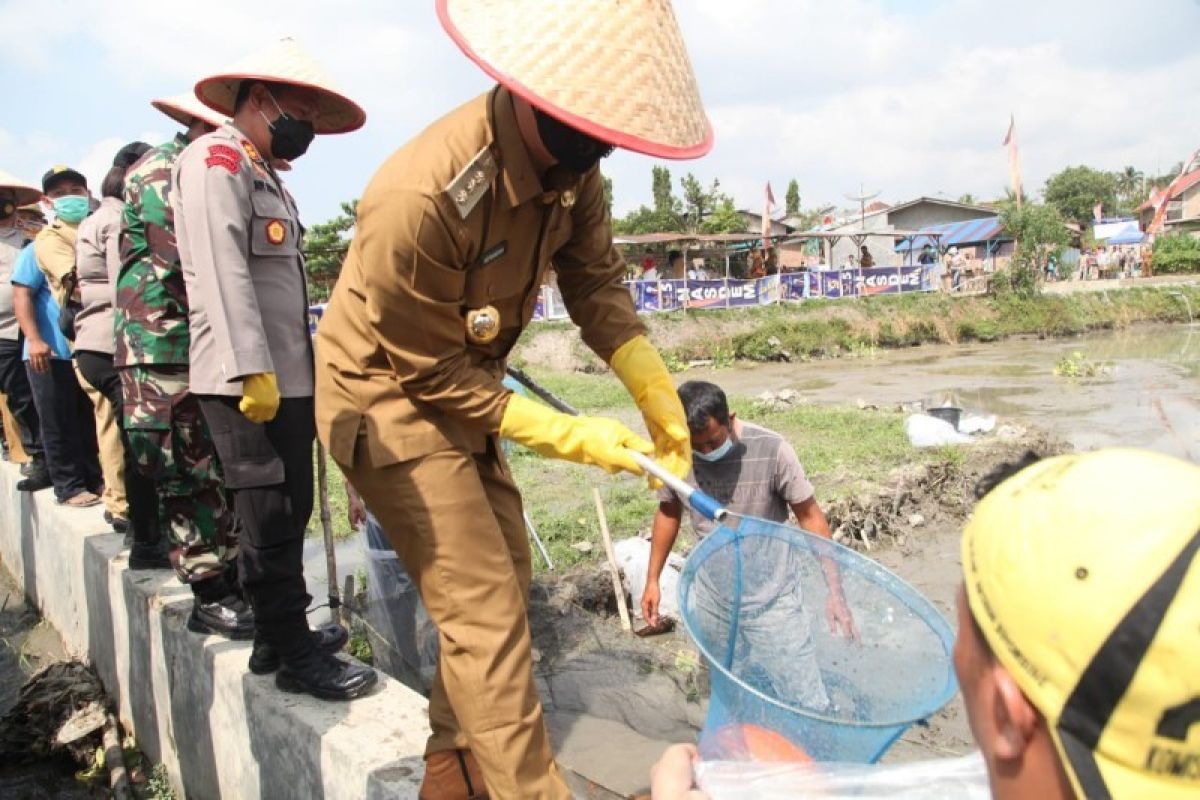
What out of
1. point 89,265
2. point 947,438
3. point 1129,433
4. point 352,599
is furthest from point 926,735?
point 1129,433

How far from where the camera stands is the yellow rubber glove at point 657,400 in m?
2.37

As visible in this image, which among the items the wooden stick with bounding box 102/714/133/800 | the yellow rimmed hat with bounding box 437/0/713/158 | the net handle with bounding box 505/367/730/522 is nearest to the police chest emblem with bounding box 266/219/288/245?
the yellow rimmed hat with bounding box 437/0/713/158

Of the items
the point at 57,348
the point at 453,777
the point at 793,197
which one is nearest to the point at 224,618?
the point at 453,777

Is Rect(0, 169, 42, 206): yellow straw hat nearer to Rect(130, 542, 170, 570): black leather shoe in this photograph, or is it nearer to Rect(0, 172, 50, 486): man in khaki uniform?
Rect(0, 172, 50, 486): man in khaki uniform

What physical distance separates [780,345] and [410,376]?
814 inches

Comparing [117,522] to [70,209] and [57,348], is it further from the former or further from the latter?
[70,209]

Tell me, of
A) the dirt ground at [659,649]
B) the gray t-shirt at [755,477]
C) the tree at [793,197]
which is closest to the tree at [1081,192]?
the tree at [793,197]

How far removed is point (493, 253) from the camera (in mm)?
1999

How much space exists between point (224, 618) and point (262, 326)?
1.14m

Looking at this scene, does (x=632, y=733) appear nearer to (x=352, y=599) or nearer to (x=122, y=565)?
(x=352, y=599)

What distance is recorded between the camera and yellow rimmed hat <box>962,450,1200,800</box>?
0.71 metres

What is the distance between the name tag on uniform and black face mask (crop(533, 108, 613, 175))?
24cm

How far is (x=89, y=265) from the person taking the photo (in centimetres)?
391

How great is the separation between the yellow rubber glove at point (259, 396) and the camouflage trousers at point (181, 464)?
20.9 inches
